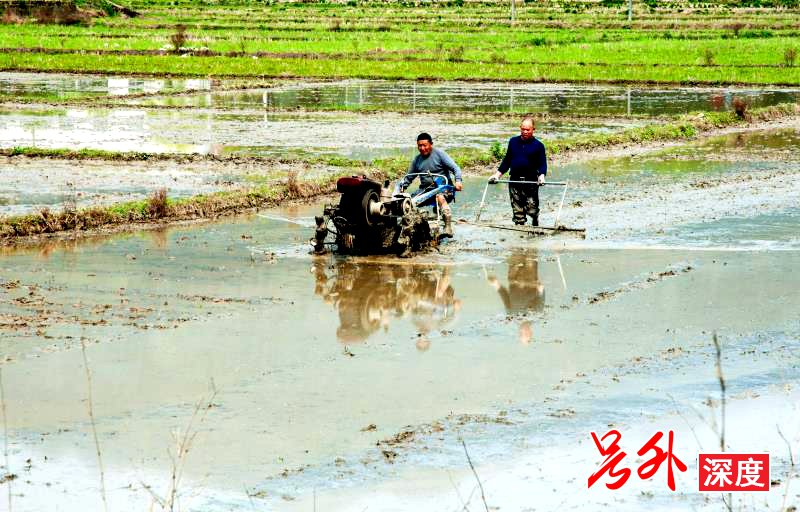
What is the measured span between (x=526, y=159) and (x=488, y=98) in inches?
719

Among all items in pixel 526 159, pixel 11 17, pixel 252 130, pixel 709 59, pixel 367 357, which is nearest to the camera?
pixel 367 357

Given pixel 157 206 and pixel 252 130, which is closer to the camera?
pixel 157 206

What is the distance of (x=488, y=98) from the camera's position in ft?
101

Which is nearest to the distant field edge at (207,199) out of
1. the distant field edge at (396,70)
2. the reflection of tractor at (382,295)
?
the reflection of tractor at (382,295)

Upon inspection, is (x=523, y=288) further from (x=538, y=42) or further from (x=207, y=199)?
(x=538, y=42)

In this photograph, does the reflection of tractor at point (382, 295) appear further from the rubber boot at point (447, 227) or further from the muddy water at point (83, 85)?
the muddy water at point (83, 85)

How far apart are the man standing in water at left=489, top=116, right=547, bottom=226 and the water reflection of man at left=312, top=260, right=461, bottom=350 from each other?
2057mm

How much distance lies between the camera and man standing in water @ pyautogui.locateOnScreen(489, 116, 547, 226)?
12820mm

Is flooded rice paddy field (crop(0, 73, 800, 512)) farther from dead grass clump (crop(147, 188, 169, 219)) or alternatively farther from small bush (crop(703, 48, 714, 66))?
small bush (crop(703, 48, 714, 66))

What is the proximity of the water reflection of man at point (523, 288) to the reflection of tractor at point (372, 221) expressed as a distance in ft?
3.10

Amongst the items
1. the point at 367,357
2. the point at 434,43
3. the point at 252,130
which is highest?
the point at 434,43

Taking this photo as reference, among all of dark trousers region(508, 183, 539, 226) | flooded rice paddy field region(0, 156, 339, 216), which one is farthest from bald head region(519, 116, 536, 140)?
flooded rice paddy field region(0, 156, 339, 216)

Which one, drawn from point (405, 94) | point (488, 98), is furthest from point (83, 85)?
point (488, 98)

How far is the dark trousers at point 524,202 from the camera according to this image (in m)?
12.9
